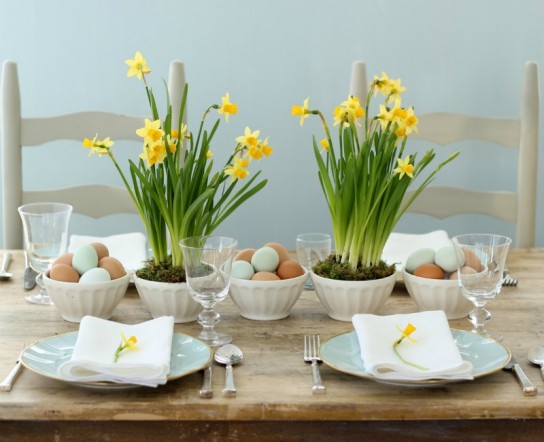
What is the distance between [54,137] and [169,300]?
2.97 feet

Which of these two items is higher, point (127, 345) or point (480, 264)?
point (480, 264)

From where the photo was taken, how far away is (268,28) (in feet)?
9.21

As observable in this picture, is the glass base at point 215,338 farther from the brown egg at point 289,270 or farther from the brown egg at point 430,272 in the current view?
the brown egg at point 430,272

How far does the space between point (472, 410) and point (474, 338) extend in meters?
0.24

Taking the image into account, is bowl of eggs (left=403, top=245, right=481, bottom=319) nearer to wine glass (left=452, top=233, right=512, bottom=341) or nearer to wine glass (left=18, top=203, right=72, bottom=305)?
wine glass (left=452, top=233, right=512, bottom=341)

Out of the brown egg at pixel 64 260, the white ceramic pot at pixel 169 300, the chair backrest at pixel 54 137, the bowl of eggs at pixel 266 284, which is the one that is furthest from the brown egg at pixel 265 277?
the chair backrest at pixel 54 137

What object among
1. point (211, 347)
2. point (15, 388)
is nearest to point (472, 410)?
point (211, 347)

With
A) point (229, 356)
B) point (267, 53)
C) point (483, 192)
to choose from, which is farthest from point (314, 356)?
point (267, 53)

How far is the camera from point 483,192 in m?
2.23

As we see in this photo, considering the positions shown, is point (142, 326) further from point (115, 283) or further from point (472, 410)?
point (472, 410)

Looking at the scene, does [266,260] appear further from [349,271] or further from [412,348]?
[412,348]

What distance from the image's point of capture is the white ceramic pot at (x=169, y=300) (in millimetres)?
1466

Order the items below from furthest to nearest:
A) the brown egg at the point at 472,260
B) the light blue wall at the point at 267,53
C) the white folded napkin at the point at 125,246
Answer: the light blue wall at the point at 267,53 < the white folded napkin at the point at 125,246 < the brown egg at the point at 472,260

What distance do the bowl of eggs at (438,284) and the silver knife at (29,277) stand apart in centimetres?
73
